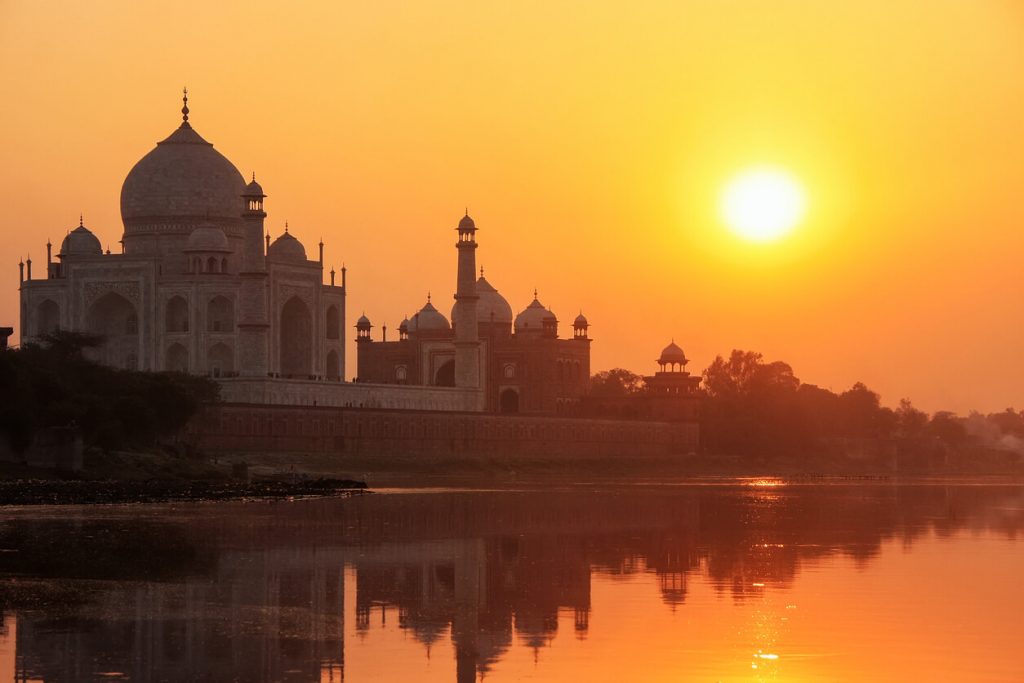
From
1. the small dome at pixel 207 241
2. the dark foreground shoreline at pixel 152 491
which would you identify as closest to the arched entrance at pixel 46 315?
the small dome at pixel 207 241

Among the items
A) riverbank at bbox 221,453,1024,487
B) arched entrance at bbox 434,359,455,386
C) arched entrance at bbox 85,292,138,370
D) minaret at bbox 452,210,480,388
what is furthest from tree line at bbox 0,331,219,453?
arched entrance at bbox 434,359,455,386

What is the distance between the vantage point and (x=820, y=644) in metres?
15.9

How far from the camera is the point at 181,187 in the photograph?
70.9 metres

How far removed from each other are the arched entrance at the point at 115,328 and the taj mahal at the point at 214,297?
0.05 metres

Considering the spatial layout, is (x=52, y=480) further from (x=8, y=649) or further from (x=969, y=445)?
(x=969, y=445)

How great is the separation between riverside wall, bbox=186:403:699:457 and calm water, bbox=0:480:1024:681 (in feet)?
90.4

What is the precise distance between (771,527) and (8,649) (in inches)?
759

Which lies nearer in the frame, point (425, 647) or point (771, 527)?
point (425, 647)

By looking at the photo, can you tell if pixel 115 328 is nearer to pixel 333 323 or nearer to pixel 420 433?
pixel 333 323

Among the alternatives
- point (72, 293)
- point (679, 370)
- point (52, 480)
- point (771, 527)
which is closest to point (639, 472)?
point (679, 370)

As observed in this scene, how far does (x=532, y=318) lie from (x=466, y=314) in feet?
52.6

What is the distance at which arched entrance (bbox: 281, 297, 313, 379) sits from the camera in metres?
70.1

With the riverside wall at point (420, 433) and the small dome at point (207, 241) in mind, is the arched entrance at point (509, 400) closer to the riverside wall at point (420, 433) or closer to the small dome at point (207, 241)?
the riverside wall at point (420, 433)

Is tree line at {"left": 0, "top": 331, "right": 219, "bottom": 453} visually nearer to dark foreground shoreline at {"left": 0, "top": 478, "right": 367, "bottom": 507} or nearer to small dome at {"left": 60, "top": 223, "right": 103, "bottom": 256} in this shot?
dark foreground shoreline at {"left": 0, "top": 478, "right": 367, "bottom": 507}
